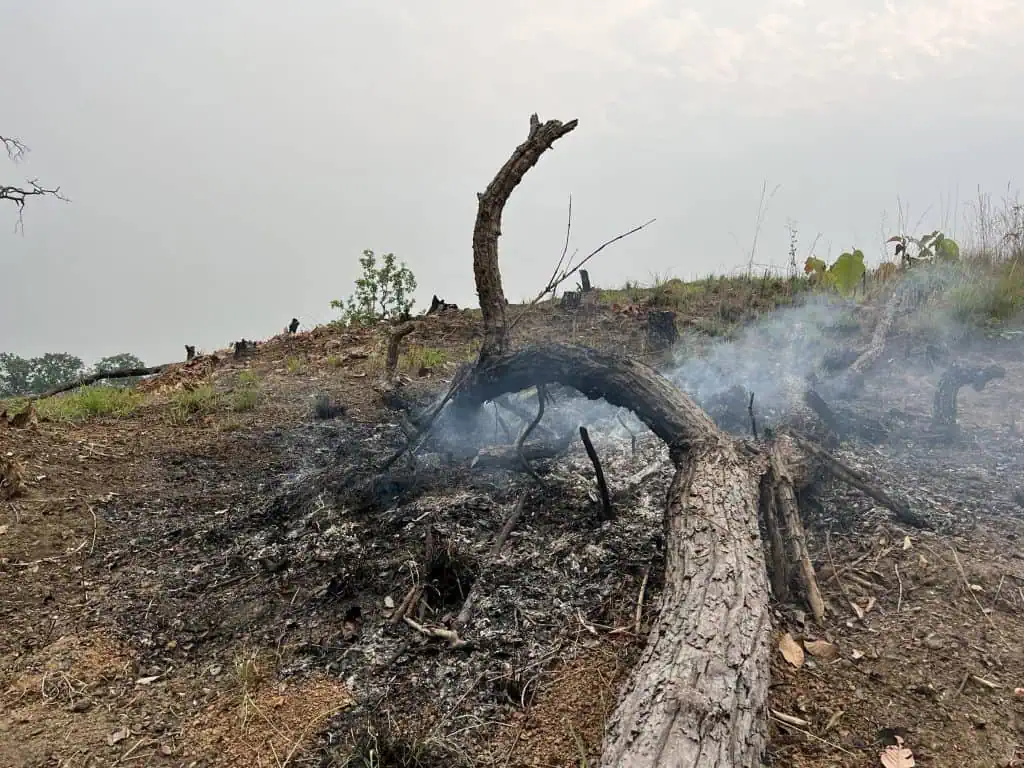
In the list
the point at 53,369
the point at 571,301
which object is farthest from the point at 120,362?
the point at 571,301

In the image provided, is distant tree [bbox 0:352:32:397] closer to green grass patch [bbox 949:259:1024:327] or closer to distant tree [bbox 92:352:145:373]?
distant tree [bbox 92:352:145:373]

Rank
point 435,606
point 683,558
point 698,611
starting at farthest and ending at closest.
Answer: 1. point 435,606
2. point 683,558
3. point 698,611

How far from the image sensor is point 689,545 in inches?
85.7

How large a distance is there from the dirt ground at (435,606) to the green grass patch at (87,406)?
0.69m

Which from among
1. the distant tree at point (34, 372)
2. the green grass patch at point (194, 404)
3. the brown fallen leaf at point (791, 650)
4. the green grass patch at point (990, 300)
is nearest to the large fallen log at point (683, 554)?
the brown fallen leaf at point (791, 650)

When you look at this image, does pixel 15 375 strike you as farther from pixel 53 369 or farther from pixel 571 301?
pixel 571 301

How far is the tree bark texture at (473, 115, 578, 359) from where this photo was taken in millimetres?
3475

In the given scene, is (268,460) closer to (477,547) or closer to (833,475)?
(477,547)

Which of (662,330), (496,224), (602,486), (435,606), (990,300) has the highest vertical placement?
(496,224)

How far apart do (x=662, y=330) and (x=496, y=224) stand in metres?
2.58

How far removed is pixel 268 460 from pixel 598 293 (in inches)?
206

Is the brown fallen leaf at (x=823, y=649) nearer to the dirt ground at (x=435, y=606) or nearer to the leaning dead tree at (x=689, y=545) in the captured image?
the dirt ground at (x=435, y=606)

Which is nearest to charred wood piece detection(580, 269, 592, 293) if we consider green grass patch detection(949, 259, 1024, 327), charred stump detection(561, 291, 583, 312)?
charred stump detection(561, 291, 583, 312)

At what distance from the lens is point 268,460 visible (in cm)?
407
